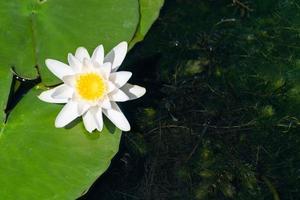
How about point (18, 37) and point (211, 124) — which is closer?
point (18, 37)

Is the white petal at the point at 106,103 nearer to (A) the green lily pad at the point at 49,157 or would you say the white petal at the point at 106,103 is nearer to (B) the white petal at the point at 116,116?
(B) the white petal at the point at 116,116

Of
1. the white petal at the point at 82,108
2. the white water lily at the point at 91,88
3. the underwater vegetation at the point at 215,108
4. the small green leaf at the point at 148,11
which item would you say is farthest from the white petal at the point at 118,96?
the underwater vegetation at the point at 215,108

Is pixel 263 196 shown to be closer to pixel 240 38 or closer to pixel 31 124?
pixel 240 38

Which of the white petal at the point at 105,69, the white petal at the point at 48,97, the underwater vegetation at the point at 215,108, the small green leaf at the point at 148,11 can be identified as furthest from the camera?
the underwater vegetation at the point at 215,108

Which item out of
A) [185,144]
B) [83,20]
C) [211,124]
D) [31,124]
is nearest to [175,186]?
[185,144]

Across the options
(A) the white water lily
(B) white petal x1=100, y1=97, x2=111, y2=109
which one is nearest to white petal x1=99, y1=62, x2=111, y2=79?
(A) the white water lily

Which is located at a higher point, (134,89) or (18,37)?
(18,37)
